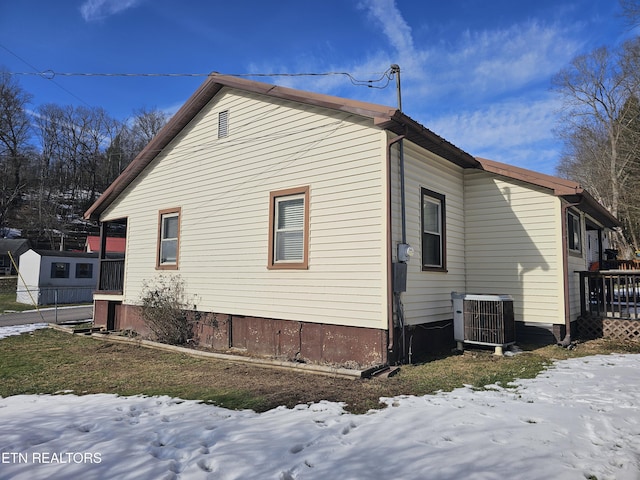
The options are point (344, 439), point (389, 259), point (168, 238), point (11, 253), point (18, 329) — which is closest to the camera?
point (344, 439)

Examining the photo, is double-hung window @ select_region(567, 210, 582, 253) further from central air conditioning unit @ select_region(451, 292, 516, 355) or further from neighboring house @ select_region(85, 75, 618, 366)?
central air conditioning unit @ select_region(451, 292, 516, 355)

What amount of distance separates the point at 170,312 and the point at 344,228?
215 inches

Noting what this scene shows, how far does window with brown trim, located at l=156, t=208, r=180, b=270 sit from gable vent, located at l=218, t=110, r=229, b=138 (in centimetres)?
242

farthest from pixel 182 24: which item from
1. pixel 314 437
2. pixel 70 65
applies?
pixel 314 437

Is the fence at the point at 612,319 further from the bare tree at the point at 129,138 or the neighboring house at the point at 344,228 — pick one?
→ the bare tree at the point at 129,138

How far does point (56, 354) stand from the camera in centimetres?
909

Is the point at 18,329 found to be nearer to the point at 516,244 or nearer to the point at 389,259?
the point at 389,259

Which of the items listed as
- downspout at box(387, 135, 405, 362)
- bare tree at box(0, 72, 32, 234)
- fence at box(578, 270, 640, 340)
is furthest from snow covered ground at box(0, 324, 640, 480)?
bare tree at box(0, 72, 32, 234)

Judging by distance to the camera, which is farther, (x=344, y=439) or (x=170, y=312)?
(x=170, y=312)

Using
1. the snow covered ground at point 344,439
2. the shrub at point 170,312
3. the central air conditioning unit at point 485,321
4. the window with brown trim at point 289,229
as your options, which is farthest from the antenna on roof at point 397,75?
the snow covered ground at point 344,439

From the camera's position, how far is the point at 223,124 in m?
9.95

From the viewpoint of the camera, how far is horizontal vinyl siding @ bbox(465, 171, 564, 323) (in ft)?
27.2

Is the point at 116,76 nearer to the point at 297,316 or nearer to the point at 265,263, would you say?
the point at 265,263

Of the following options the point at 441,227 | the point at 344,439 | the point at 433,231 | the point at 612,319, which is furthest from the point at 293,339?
the point at 612,319
